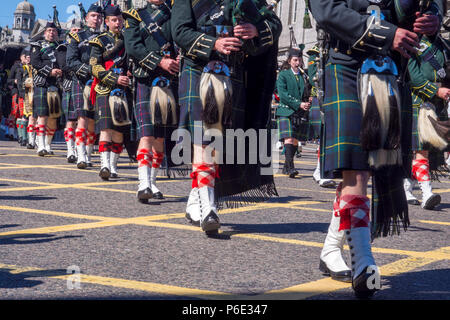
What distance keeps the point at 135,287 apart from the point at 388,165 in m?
1.39

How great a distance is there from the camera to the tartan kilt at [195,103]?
18.4 feet

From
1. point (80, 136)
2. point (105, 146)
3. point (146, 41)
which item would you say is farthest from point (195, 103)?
point (80, 136)

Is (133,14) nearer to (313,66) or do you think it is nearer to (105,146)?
(105,146)

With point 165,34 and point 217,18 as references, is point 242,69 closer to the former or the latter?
point 217,18

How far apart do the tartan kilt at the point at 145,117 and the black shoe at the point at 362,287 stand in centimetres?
383

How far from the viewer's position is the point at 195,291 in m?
3.78

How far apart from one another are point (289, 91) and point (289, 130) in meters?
0.64

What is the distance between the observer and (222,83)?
5.39 m

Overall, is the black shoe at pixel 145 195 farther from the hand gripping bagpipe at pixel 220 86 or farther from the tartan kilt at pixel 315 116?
the tartan kilt at pixel 315 116

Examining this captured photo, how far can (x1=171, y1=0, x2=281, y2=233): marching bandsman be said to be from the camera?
5410 millimetres

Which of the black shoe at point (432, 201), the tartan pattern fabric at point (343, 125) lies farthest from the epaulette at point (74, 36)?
the tartan pattern fabric at point (343, 125)

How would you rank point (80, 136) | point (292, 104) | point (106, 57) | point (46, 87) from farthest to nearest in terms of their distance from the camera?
point (46, 87), point (292, 104), point (80, 136), point (106, 57)

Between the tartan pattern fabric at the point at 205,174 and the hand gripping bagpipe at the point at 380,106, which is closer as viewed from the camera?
the hand gripping bagpipe at the point at 380,106

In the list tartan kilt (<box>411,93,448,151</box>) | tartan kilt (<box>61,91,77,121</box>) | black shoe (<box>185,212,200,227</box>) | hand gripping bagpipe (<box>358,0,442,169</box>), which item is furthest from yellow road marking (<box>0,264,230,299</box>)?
tartan kilt (<box>61,91,77,121</box>)
